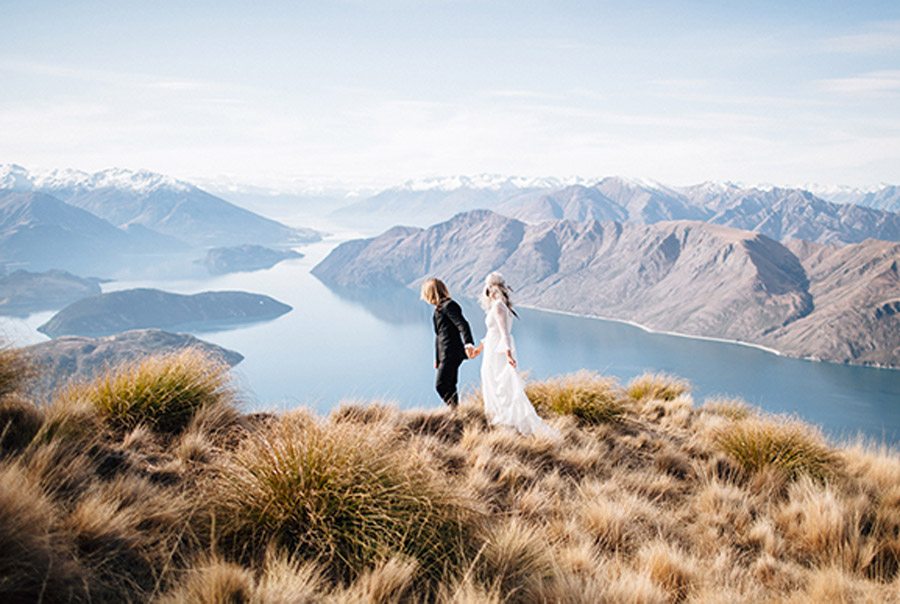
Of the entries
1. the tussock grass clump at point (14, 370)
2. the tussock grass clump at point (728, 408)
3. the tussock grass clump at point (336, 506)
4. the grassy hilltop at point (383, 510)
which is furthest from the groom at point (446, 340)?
the tussock grass clump at point (728, 408)

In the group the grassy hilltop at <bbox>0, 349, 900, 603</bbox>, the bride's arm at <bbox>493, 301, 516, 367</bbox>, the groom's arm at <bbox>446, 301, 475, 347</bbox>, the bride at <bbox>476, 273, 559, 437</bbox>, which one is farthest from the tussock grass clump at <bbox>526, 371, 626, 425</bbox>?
the groom's arm at <bbox>446, 301, 475, 347</bbox>

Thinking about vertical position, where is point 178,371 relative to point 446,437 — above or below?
above

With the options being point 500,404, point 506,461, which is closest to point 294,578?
point 506,461

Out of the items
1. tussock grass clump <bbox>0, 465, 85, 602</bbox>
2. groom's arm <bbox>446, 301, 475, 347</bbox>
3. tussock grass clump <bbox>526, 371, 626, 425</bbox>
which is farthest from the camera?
tussock grass clump <bbox>526, 371, 626, 425</bbox>

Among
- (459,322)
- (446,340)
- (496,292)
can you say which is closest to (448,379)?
(446,340)

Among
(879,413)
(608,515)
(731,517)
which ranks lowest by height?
(879,413)

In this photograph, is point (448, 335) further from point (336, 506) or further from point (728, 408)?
point (728, 408)

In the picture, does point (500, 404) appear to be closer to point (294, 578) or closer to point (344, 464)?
point (344, 464)

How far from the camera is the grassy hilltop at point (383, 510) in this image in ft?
11.1

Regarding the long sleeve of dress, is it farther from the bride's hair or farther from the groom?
the groom

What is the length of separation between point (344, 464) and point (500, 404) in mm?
4598

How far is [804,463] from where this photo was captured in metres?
7.34

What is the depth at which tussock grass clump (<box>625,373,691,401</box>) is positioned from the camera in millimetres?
12102

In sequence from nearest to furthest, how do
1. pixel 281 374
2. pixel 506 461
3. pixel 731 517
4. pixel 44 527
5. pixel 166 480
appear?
pixel 44 527 → pixel 166 480 → pixel 731 517 → pixel 506 461 → pixel 281 374
